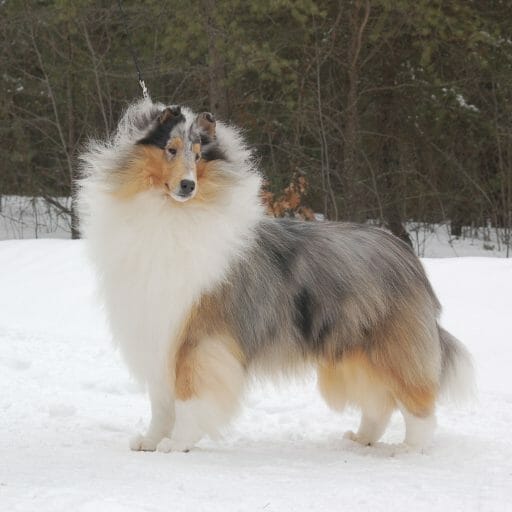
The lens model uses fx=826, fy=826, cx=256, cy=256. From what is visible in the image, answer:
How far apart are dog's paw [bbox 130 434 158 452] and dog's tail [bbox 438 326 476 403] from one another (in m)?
1.68

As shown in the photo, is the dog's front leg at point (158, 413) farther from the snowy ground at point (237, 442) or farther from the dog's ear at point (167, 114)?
the dog's ear at point (167, 114)

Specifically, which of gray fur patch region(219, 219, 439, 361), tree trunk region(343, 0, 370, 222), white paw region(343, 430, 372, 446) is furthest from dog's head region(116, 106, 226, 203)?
tree trunk region(343, 0, 370, 222)

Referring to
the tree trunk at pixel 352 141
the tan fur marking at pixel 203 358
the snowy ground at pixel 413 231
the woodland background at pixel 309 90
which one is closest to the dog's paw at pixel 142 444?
the tan fur marking at pixel 203 358

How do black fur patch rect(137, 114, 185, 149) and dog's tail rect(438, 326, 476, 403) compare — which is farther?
dog's tail rect(438, 326, 476, 403)

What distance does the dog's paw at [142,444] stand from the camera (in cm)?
439

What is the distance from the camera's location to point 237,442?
4.69 m

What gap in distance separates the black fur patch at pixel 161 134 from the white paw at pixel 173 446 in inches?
60.3

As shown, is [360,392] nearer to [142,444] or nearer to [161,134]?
[142,444]

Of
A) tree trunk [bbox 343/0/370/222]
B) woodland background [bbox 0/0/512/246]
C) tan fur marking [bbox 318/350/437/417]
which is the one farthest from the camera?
tree trunk [bbox 343/0/370/222]

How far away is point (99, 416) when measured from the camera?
5078 millimetres

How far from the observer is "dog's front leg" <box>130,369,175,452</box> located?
4375mm

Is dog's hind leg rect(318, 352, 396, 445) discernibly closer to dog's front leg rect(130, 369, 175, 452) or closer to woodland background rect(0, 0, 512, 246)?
dog's front leg rect(130, 369, 175, 452)

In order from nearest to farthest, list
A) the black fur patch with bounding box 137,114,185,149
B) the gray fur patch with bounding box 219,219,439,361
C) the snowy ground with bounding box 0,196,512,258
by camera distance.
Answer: the black fur patch with bounding box 137,114,185,149
the gray fur patch with bounding box 219,219,439,361
the snowy ground with bounding box 0,196,512,258

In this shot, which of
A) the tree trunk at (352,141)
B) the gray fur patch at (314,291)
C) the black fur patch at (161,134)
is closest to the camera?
the black fur patch at (161,134)
